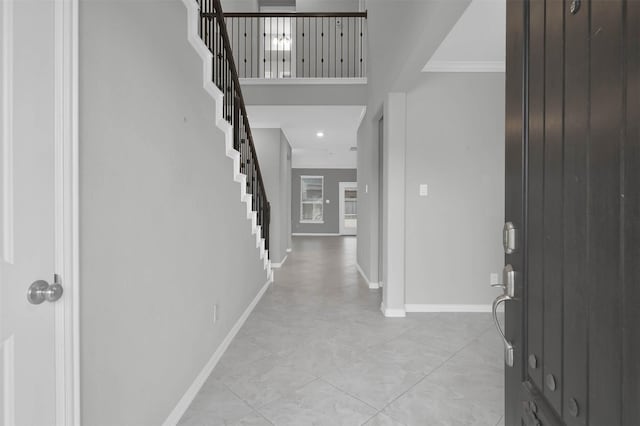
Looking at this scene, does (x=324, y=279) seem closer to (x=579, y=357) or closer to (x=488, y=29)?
(x=488, y=29)

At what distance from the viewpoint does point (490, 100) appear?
3.52m

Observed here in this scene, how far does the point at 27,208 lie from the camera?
36.9 inches

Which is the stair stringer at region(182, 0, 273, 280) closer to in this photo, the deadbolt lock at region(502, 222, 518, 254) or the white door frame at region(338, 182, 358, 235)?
the deadbolt lock at region(502, 222, 518, 254)

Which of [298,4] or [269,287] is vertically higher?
[298,4]

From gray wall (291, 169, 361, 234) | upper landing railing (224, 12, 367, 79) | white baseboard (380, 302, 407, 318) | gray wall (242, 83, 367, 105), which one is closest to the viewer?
white baseboard (380, 302, 407, 318)

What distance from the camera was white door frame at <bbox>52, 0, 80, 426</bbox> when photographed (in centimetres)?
104

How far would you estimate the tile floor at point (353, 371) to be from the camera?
1865 mm

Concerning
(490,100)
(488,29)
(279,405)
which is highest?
(488,29)

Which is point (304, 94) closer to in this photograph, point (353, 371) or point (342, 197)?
point (353, 371)

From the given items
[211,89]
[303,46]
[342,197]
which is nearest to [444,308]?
[211,89]

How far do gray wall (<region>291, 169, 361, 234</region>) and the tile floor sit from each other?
8859 millimetres

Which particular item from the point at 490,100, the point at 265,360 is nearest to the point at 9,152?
the point at 265,360

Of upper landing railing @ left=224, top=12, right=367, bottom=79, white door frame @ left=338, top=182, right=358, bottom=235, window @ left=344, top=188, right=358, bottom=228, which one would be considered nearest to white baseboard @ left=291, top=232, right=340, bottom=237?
white door frame @ left=338, top=182, right=358, bottom=235

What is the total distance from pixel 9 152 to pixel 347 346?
241cm
